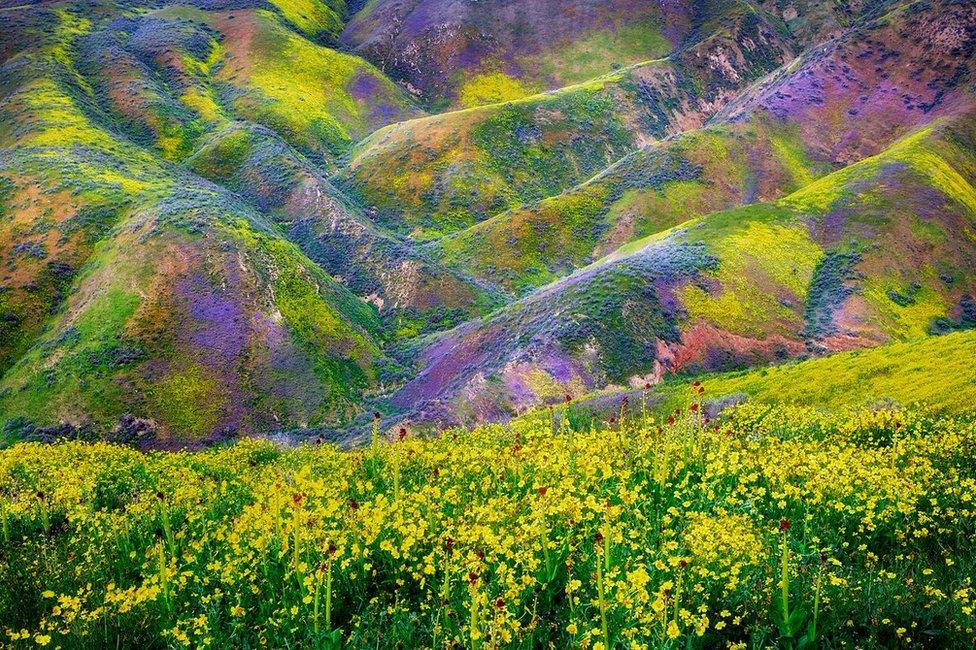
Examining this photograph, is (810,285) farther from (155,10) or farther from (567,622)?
(155,10)

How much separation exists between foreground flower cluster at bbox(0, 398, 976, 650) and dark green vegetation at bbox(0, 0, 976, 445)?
82.7 feet

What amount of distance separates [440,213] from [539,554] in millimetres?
84482

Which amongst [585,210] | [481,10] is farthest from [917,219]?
[481,10]

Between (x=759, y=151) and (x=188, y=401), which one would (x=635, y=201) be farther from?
(x=188, y=401)

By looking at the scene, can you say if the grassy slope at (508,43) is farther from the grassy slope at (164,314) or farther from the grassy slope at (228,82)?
the grassy slope at (164,314)

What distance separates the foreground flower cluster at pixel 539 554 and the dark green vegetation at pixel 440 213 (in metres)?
25.2

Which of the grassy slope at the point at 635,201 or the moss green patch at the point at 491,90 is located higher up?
the moss green patch at the point at 491,90

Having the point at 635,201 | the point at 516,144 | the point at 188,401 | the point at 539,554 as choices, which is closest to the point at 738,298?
the point at 635,201

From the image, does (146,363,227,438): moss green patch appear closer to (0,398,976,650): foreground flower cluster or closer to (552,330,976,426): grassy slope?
(552,330,976,426): grassy slope

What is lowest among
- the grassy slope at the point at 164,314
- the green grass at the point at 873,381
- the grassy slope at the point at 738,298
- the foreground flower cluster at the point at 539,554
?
the grassy slope at the point at 164,314

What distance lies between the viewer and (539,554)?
346 inches

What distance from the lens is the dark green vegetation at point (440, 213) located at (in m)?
52.6

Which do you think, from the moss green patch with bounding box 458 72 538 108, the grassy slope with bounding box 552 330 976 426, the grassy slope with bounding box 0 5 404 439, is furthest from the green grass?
the moss green patch with bounding box 458 72 538 108

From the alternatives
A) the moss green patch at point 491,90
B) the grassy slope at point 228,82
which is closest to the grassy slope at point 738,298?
the grassy slope at point 228,82
